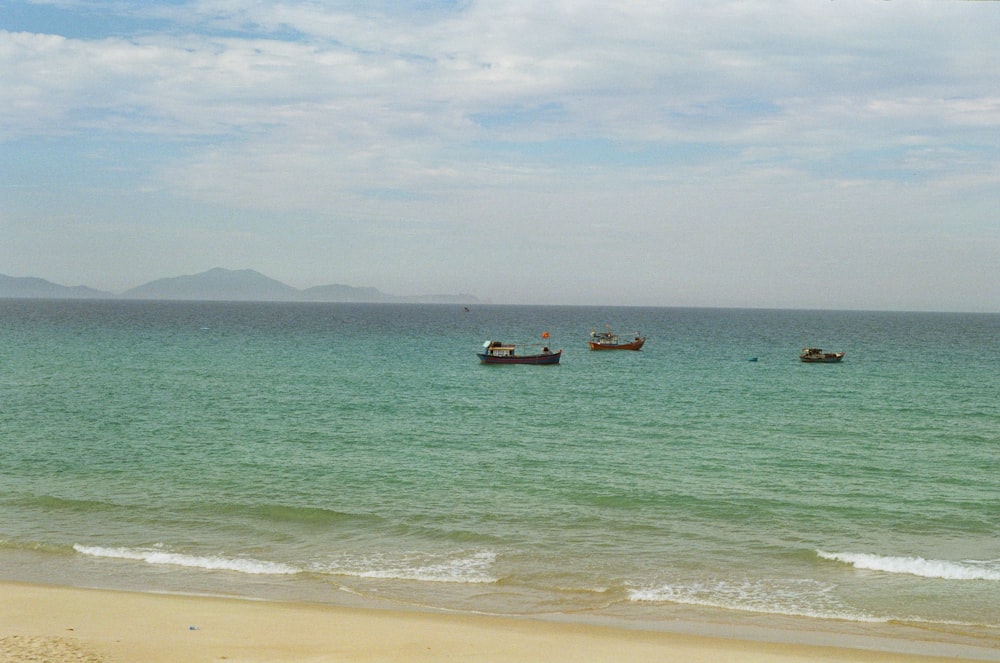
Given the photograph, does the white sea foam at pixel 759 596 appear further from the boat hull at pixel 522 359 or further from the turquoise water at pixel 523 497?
the boat hull at pixel 522 359

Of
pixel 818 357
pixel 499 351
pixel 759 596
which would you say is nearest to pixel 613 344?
pixel 818 357

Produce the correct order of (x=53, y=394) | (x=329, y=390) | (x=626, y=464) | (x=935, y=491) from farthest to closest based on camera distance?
(x=329, y=390) → (x=53, y=394) → (x=626, y=464) → (x=935, y=491)

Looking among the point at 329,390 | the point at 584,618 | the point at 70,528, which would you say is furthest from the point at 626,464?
the point at 329,390

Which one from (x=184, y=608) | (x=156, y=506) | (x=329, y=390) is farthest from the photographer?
(x=329, y=390)

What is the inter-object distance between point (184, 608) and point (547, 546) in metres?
9.00

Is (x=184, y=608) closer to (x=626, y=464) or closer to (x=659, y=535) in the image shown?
(x=659, y=535)

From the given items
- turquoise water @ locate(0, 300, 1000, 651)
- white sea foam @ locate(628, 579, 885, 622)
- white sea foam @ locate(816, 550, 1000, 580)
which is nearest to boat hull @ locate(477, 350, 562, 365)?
turquoise water @ locate(0, 300, 1000, 651)

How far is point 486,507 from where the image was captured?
25578 millimetres

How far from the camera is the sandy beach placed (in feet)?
46.2

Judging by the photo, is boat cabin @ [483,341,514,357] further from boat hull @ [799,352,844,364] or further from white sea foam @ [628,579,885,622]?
white sea foam @ [628,579,885,622]

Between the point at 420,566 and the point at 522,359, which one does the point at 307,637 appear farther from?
the point at 522,359

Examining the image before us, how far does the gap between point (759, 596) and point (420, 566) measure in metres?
7.63

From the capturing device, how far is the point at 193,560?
20.1 meters

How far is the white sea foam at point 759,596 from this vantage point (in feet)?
56.0
